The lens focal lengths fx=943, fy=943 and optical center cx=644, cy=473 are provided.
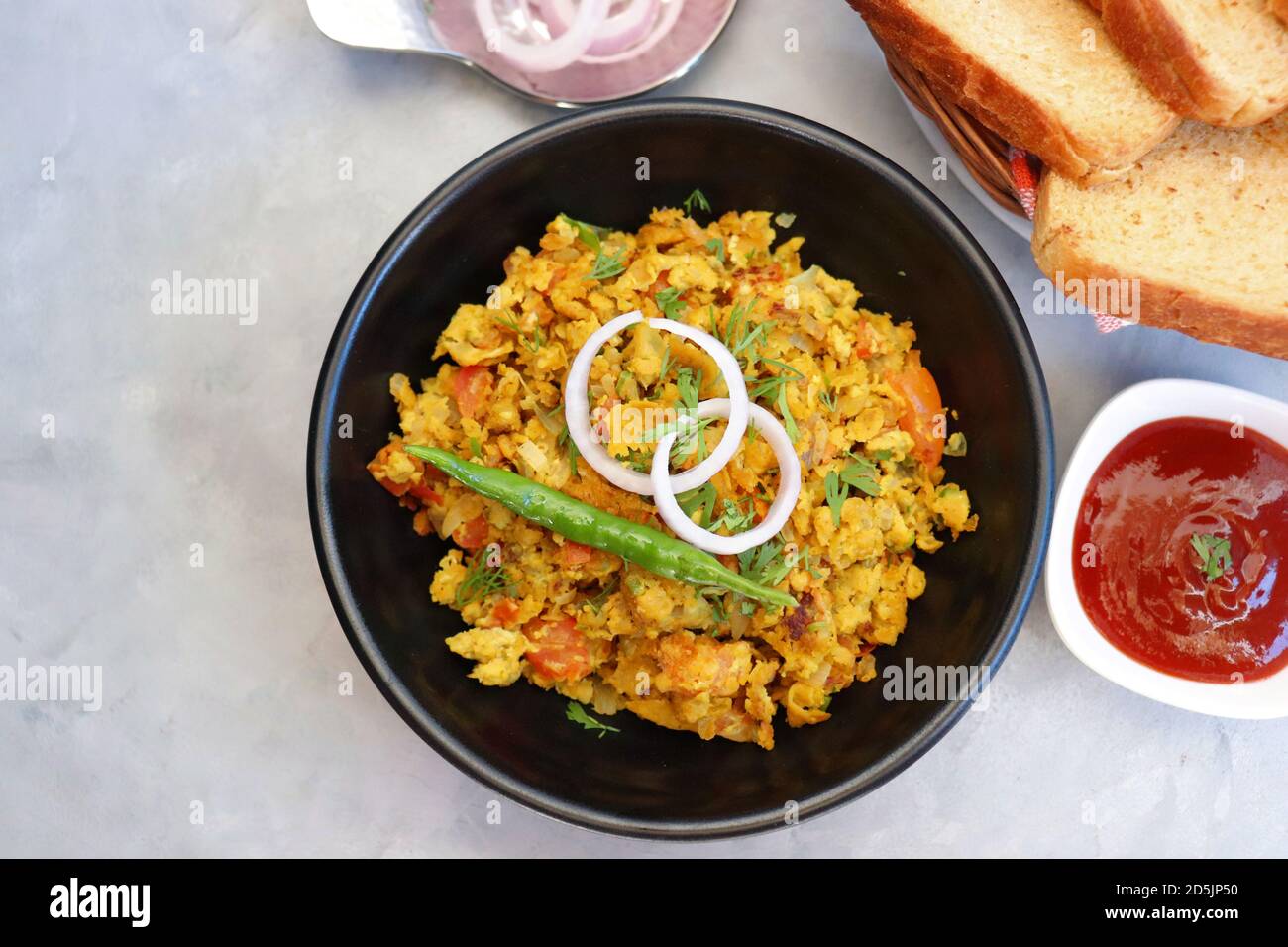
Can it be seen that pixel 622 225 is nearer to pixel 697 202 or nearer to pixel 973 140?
pixel 697 202

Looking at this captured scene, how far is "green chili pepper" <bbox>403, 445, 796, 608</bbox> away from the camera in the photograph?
2.43 metres

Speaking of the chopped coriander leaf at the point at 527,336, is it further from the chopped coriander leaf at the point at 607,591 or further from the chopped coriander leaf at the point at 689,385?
the chopped coriander leaf at the point at 607,591

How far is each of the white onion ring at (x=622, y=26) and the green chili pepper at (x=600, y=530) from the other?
1506 millimetres

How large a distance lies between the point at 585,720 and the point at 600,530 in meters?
0.66

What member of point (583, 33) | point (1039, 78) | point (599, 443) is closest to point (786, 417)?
point (599, 443)

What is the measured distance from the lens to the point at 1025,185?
278 centimetres

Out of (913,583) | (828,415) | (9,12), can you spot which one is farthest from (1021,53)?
(9,12)

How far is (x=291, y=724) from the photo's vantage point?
125 inches

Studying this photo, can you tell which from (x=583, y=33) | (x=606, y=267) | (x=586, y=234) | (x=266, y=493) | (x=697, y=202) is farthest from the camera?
(x=266, y=493)

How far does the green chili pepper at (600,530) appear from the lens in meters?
2.43

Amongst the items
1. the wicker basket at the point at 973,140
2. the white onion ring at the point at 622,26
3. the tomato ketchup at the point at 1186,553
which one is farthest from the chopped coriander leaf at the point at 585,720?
the white onion ring at the point at 622,26

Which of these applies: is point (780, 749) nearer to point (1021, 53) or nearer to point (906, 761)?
point (906, 761)

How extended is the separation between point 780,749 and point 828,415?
3.28 feet

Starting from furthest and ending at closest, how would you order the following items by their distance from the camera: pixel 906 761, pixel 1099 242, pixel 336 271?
pixel 336 271 → pixel 1099 242 → pixel 906 761
